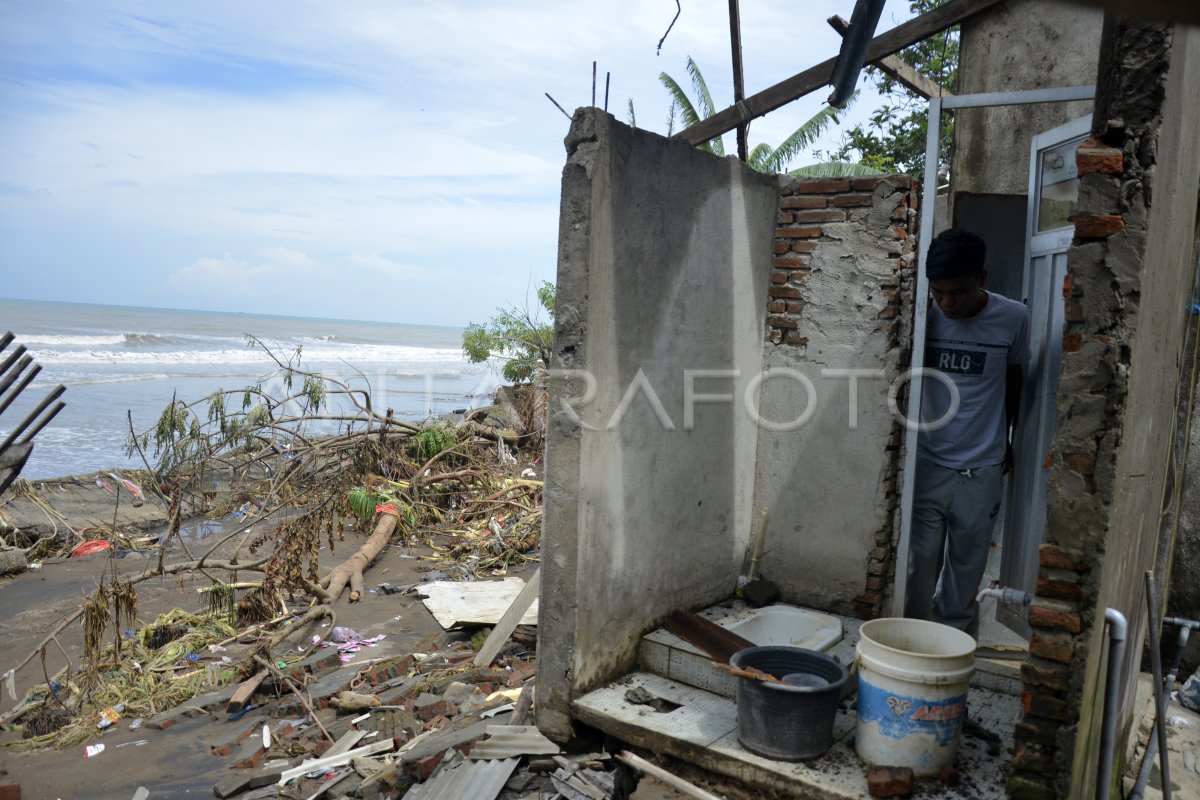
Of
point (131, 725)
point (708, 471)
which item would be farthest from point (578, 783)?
point (131, 725)

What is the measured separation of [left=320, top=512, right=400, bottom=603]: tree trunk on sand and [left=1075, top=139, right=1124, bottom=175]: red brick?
21.1 feet

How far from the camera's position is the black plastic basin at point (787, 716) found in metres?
3.38

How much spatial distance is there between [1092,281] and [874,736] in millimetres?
1911

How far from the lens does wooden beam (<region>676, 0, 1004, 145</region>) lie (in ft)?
15.5

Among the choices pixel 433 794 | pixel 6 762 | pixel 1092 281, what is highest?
pixel 1092 281

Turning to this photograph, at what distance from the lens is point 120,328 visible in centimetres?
4322

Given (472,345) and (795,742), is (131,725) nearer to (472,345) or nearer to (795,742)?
(795,742)

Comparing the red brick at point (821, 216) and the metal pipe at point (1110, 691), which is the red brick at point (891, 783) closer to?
the metal pipe at point (1110, 691)

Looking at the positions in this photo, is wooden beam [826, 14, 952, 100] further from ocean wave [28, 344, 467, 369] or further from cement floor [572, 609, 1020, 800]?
ocean wave [28, 344, 467, 369]

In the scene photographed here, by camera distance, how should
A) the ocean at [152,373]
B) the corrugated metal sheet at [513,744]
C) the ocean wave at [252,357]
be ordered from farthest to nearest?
the ocean wave at [252,357], the ocean at [152,373], the corrugated metal sheet at [513,744]

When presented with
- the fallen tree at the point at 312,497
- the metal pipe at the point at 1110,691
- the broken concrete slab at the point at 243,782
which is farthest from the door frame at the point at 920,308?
the fallen tree at the point at 312,497

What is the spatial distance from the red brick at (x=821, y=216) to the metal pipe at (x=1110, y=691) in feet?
8.36

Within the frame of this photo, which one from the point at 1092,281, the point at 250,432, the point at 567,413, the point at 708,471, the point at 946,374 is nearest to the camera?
the point at 1092,281

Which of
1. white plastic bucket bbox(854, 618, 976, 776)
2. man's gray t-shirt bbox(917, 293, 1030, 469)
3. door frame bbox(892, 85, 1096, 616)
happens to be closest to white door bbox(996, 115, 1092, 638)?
man's gray t-shirt bbox(917, 293, 1030, 469)
